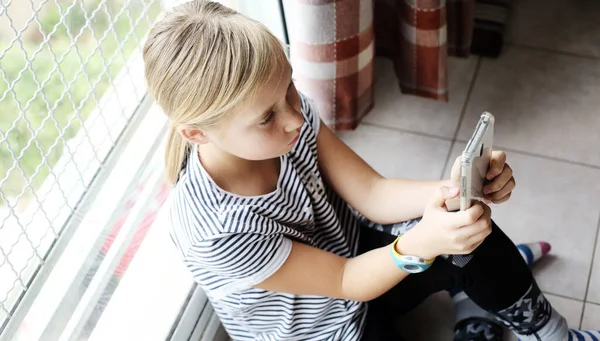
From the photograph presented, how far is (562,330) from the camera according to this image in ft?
3.86

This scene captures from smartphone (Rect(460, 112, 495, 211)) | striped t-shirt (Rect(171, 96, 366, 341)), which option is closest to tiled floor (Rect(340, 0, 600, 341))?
striped t-shirt (Rect(171, 96, 366, 341))

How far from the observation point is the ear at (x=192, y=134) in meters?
0.91

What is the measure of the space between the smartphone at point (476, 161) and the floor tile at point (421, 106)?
722 mm

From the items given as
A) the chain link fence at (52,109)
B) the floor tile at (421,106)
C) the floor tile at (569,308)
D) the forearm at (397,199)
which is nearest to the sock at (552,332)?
the floor tile at (569,308)

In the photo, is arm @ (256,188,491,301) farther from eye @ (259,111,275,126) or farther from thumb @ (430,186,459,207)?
eye @ (259,111,275,126)

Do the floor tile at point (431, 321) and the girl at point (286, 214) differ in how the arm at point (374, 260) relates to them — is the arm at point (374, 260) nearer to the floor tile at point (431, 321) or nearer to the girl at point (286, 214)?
the girl at point (286, 214)

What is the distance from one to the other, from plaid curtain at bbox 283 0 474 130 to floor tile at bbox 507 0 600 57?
0.21 metres

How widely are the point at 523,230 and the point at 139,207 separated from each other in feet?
2.37

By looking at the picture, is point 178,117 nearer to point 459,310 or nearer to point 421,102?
point 459,310

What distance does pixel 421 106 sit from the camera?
1692 mm

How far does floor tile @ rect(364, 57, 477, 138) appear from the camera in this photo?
1.65m

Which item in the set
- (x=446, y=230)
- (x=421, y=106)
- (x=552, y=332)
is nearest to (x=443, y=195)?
(x=446, y=230)

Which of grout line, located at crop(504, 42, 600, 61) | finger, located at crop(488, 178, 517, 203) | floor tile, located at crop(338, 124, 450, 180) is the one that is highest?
finger, located at crop(488, 178, 517, 203)

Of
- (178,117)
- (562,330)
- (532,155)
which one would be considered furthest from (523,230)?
(178,117)
